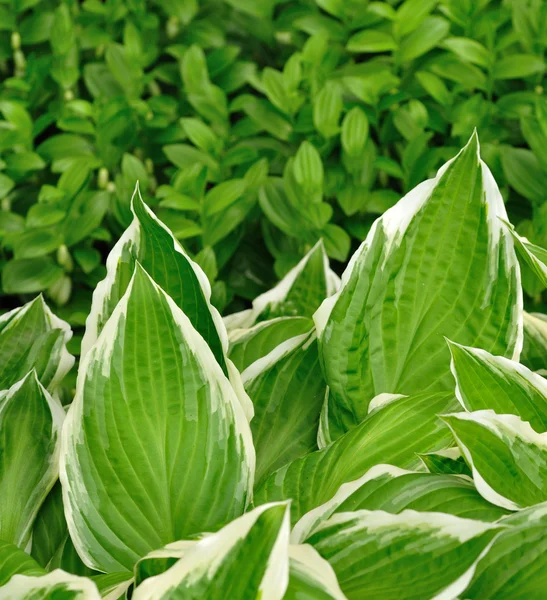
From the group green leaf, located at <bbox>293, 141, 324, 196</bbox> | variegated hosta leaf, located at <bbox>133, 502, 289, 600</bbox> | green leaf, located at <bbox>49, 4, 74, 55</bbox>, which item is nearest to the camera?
variegated hosta leaf, located at <bbox>133, 502, 289, 600</bbox>

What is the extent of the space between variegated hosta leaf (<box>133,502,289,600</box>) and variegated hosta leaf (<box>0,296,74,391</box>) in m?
0.31

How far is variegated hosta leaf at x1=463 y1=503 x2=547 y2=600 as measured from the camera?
1.53 ft

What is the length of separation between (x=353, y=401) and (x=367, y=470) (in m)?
0.09

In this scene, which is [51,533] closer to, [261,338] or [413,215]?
[261,338]

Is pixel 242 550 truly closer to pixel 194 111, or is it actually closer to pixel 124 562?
pixel 124 562

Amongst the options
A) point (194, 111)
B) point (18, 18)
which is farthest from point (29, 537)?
point (18, 18)

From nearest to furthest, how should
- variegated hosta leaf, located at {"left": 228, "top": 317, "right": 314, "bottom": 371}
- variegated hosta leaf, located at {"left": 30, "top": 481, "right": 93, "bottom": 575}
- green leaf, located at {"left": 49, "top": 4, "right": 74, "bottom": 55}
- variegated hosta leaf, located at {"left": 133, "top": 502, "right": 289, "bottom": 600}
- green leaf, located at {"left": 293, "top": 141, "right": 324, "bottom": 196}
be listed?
variegated hosta leaf, located at {"left": 133, "top": 502, "right": 289, "bottom": 600} → variegated hosta leaf, located at {"left": 30, "top": 481, "right": 93, "bottom": 575} → variegated hosta leaf, located at {"left": 228, "top": 317, "right": 314, "bottom": 371} → green leaf, located at {"left": 293, "top": 141, "right": 324, "bottom": 196} → green leaf, located at {"left": 49, "top": 4, "right": 74, "bottom": 55}

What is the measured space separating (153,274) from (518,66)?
581 millimetres

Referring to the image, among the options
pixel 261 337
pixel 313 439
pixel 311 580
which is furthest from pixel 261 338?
pixel 311 580

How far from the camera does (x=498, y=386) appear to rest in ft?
1.85

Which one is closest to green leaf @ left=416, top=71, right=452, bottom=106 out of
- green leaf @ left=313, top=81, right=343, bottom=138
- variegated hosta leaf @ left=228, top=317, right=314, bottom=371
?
green leaf @ left=313, top=81, right=343, bottom=138

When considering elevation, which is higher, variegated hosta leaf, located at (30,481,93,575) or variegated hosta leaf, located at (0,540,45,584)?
variegated hosta leaf, located at (0,540,45,584)

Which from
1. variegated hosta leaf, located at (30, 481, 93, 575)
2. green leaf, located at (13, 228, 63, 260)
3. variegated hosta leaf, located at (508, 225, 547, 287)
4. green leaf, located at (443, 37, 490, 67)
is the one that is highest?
green leaf, located at (443, 37, 490, 67)

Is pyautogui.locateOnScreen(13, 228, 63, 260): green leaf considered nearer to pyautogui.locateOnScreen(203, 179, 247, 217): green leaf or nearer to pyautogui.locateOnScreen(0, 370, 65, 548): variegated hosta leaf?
pyautogui.locateOnScreen(203, 179, 247, 217): green leaf
